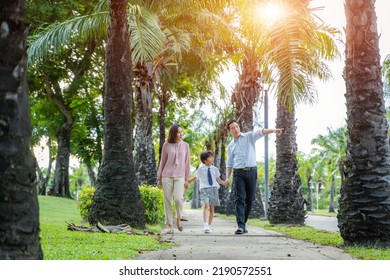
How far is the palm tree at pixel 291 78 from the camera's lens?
1155 centimetres

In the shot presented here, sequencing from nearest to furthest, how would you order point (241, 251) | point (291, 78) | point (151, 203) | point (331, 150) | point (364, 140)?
point (241, 251), point (364, 140), point (291, 78), point (151, 203), point (331, 150)

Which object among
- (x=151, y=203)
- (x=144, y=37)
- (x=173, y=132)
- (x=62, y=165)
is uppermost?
(x=144, y=37)

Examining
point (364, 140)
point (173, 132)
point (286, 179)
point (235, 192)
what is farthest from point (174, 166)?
point (286, 179)

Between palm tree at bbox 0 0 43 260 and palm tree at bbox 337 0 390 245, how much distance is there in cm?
471

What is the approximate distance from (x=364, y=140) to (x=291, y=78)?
4212 millimetres

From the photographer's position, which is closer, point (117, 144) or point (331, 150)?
point (117, 144)

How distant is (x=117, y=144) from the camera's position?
423 inches

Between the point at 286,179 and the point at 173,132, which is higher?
the point at 173,132

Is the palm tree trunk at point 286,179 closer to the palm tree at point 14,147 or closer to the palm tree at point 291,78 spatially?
the palm tree at point 291,78

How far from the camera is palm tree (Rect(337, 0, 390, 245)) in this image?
7188 millimetres

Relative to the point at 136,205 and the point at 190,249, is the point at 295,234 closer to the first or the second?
the point at 136,205

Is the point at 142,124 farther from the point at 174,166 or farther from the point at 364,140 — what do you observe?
the point at 364,140

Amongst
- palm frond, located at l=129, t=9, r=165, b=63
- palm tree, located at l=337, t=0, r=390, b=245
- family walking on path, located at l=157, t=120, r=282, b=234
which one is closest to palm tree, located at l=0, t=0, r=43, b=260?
palm tree, located at l=337, t=0, r=390, b=245

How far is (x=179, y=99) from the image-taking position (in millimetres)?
30500
